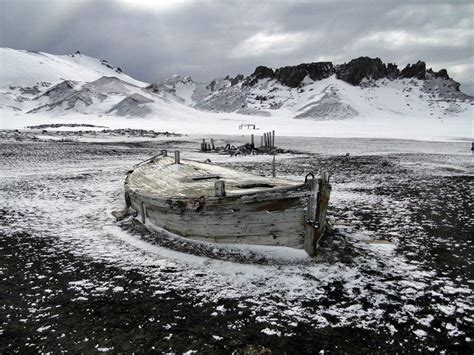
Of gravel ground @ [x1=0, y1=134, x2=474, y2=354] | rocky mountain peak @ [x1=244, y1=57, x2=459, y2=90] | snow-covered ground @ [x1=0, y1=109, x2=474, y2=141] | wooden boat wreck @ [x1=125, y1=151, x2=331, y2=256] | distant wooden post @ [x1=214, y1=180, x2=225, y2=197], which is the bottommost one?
gravel ground @ [x1=0, y1=134, x2=474, y2=354]

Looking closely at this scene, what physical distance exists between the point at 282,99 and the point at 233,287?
5792 inches

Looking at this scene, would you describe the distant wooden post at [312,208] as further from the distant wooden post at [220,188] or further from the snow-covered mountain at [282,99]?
the snow-covered mountain at [282,99]

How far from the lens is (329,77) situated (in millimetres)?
165625

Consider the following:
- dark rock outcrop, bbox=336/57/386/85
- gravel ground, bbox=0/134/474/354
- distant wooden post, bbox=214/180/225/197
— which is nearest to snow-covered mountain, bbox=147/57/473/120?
dark rock outcrop, bbox=336/57/386/85

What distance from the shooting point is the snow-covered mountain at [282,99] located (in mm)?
100625

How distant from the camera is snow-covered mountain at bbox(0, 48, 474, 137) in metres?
101

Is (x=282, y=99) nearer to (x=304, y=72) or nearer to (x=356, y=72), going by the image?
(x=304, y=72)

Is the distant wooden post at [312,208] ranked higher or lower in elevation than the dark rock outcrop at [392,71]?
lower

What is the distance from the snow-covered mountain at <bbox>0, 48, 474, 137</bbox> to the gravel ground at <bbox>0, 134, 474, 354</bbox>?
75.7m

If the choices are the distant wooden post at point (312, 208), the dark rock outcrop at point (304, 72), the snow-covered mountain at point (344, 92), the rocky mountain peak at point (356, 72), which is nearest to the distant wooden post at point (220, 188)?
the distant wooden post at point (312, 208)

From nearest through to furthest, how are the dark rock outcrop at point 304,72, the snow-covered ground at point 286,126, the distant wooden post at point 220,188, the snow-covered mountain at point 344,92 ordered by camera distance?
1. the distant wooden post at point 220,188
2. the snow-covered ground at point 286,126
3. the snow-covered mountain at point 344,92
4. the dark rock outcrop at point 304,72

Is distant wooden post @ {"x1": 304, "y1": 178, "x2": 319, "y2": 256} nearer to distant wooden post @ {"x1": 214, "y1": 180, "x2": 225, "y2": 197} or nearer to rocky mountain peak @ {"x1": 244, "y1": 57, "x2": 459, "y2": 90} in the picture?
distant wooden post @ {"x1": 214, "y1": 180, "x2": 225, "y2": 197}

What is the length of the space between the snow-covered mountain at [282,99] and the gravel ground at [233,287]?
75.7m

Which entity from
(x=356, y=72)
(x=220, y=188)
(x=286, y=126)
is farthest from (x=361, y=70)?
(x=220, y=188)
